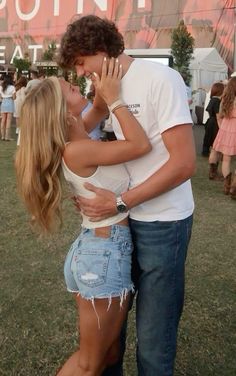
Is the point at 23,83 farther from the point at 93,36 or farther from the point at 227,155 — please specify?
the point at 93,36

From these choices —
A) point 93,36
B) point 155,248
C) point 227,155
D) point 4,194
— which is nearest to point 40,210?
point 155,248

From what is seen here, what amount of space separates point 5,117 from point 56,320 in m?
10.1

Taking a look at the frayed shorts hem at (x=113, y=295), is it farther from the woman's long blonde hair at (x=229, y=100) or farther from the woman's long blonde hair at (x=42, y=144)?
the woman's long blonde hair at (x=229, y=100)

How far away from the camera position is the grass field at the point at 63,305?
9.28 ft

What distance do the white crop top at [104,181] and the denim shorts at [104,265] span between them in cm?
3

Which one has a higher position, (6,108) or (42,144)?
(42,144)

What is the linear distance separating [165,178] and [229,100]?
19.7 feet

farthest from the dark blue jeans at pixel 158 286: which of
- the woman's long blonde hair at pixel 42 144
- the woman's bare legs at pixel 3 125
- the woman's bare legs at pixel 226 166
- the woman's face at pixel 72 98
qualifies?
the woman's bare legs at pixel 3 125

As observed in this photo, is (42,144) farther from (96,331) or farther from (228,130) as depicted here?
(228,130)

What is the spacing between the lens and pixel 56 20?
142ft

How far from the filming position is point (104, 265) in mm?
1847

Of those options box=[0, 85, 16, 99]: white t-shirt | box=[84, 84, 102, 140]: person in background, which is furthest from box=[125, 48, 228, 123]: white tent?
box=[84, 84, 102, 140]: person in background

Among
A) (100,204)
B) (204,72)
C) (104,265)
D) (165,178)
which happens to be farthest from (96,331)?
(204,72)

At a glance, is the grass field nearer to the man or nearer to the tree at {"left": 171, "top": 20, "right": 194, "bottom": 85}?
the man
